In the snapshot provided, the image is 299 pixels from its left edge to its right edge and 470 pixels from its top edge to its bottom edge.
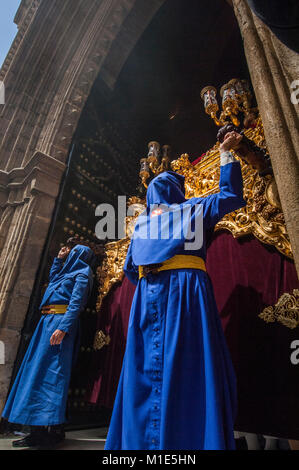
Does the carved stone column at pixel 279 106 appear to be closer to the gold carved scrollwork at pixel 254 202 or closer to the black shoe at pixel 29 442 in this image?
the gold carved scrollwork at pixel 254 202

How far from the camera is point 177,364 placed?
3.86 feet

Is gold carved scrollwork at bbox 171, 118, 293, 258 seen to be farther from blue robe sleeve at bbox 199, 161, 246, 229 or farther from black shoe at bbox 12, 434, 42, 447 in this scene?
black shoe at bbox 12, 434, 42, 447

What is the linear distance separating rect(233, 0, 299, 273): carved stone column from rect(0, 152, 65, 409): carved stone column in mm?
2739

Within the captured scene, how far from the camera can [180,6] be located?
452 centimetres

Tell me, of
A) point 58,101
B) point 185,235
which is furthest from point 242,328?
point 58,101

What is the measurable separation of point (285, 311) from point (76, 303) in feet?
5.59

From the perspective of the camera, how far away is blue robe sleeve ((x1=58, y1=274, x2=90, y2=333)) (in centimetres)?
218

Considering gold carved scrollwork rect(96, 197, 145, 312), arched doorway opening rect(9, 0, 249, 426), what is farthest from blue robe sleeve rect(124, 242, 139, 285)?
arched doorway opening rect(9, 0, 249, 426)

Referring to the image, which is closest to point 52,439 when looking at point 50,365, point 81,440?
point 81,440

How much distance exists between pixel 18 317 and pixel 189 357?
219 centimetres

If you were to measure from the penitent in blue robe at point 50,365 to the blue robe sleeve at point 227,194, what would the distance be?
1539 millimetres

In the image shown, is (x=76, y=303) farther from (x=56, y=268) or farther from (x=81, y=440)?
(x=81, y=440)

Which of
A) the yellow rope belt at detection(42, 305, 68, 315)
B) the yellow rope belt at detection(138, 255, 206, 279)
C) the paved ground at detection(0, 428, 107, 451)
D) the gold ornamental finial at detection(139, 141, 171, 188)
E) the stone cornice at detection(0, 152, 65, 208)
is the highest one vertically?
the gold ornamental finial at detection(139, 141, 171, 188)

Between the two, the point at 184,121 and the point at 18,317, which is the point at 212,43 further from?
the point at 18,317
